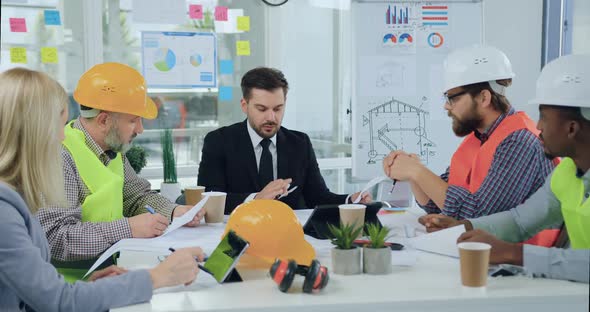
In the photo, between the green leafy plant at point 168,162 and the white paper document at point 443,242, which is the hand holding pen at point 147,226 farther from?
the green leafy plant at point 168,162

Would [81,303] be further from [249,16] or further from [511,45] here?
[511,45]

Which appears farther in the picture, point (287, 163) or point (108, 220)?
point (287, 163)

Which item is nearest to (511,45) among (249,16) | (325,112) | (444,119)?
(444,119)

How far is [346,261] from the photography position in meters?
1.91

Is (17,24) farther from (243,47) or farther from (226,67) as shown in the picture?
(243,47)

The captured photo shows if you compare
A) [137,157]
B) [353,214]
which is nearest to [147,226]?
[353,214]

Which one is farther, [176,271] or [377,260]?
[377,260]

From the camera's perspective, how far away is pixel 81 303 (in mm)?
1686

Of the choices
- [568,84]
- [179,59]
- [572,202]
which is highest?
[179,59]

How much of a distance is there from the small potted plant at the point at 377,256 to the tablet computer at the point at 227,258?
0.36 m

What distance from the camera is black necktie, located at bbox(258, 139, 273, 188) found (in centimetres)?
354

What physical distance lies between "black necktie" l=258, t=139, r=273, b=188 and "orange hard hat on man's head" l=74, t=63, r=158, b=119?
915mm

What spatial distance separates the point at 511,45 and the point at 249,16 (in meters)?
2.14

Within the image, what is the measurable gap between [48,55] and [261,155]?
2055 millimetres
